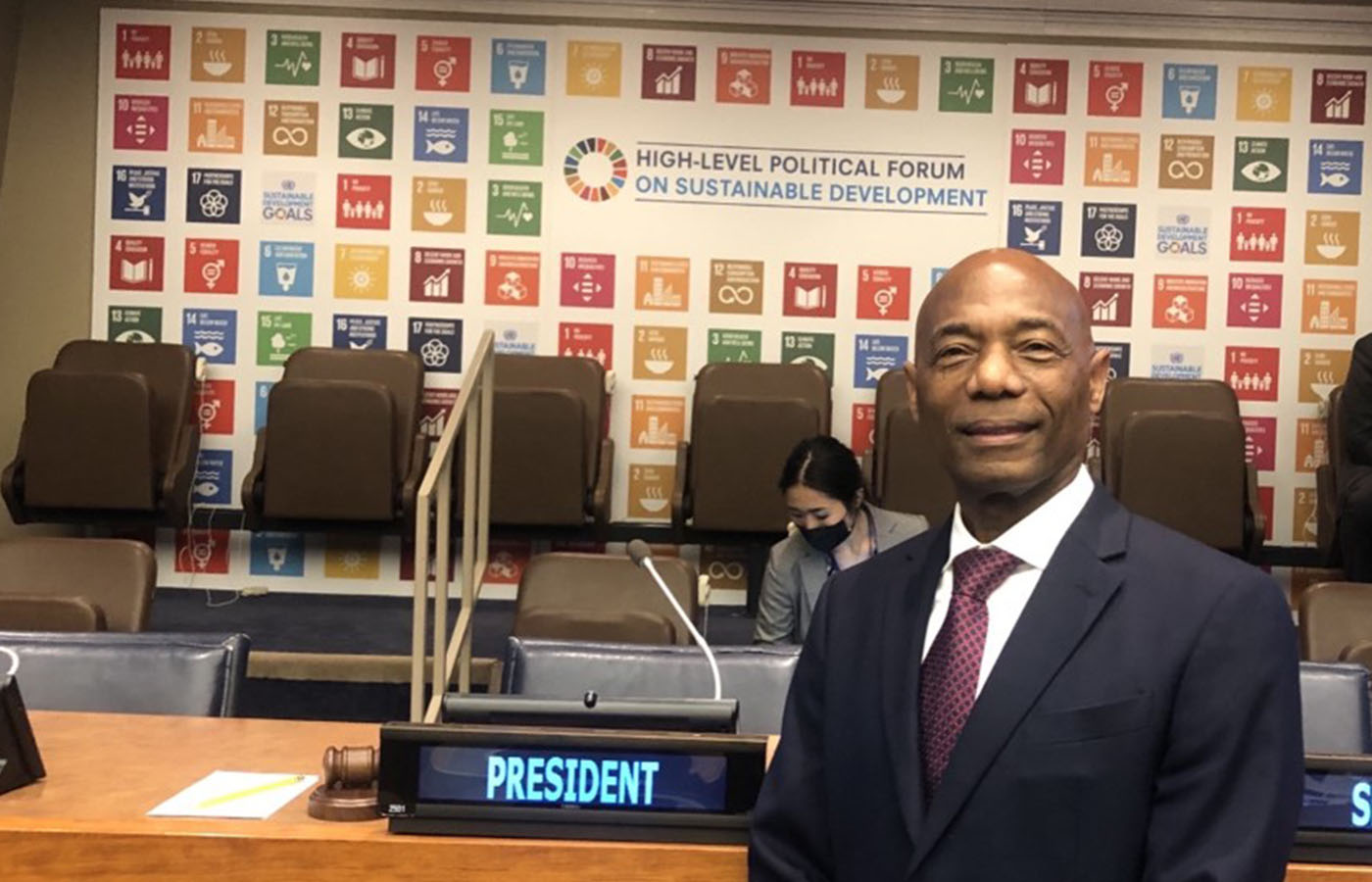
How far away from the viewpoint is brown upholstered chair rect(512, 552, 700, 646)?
144 inches

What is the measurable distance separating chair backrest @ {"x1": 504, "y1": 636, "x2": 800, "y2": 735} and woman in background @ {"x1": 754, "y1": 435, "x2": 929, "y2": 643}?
1566 millimetres

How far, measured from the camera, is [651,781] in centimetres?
167

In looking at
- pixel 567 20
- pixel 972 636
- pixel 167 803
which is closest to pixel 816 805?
pixel 972 636

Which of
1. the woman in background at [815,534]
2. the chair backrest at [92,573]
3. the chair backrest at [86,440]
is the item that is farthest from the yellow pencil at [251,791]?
the chair backrest at [86,440]

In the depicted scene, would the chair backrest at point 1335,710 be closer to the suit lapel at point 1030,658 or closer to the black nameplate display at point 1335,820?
the black nameplate display at point 1335,820

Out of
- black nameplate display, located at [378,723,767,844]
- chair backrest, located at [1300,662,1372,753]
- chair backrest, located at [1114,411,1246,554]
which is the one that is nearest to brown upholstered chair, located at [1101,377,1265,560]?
chair backrest, located at [1114,411,1246,554]

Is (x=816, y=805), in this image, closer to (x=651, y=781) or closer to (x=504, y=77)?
(x=651, y=781)

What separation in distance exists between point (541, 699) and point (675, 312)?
477cm

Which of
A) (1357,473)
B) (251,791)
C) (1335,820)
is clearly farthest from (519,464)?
(1335,820)

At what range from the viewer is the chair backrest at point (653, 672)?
247 cm

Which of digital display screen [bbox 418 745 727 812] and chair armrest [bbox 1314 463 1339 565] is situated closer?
digital display screen [bbox 418 745 727 812]

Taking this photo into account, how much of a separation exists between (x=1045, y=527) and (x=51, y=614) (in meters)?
2.53

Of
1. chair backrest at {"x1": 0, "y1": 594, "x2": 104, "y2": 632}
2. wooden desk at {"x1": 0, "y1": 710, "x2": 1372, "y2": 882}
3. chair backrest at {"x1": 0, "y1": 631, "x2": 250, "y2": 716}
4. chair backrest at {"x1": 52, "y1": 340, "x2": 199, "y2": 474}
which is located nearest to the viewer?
wooden desk at {"x1": 0, "y1": 710, "x2": 1372, "y2": 882}

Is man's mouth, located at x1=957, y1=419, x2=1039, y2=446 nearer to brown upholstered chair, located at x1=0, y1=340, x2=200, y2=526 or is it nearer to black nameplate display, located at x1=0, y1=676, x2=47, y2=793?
black nameplate display, located at x1=0, y1=676, x2=47, y2=793
